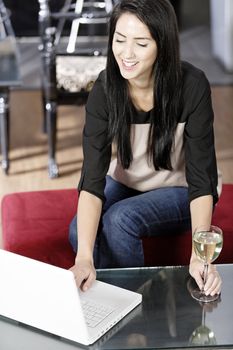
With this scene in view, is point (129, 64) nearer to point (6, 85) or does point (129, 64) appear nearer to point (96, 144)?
point (96, 144)

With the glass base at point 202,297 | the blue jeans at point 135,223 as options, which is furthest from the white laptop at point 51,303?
the blue jeans at point 135,223

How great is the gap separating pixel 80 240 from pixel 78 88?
173cm

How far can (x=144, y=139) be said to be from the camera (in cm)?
228

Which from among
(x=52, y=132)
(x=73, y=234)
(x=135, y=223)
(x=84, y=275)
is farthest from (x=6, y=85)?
(x=84, y=275)

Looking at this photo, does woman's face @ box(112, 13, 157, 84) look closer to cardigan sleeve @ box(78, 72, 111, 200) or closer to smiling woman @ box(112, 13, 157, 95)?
smiling woman @ box(112, 13, 157, 95)

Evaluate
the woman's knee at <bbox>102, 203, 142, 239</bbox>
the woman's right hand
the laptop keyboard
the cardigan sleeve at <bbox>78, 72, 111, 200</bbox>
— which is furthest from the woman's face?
the laptop keyboard

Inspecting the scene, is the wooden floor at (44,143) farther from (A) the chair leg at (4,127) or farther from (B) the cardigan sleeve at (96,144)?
(B) the cardigan sleeve at (96,144)

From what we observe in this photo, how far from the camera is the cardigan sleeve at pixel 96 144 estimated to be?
217 centimetres

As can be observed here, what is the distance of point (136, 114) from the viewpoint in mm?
2244

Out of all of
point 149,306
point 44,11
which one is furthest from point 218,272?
point 44,11

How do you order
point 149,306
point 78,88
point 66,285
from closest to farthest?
point 66,285 < point 149,306 < point 78,88

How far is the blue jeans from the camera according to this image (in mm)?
2217

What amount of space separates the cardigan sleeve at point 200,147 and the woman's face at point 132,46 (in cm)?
19

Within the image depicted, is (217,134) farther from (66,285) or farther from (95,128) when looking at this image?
(66,285)
